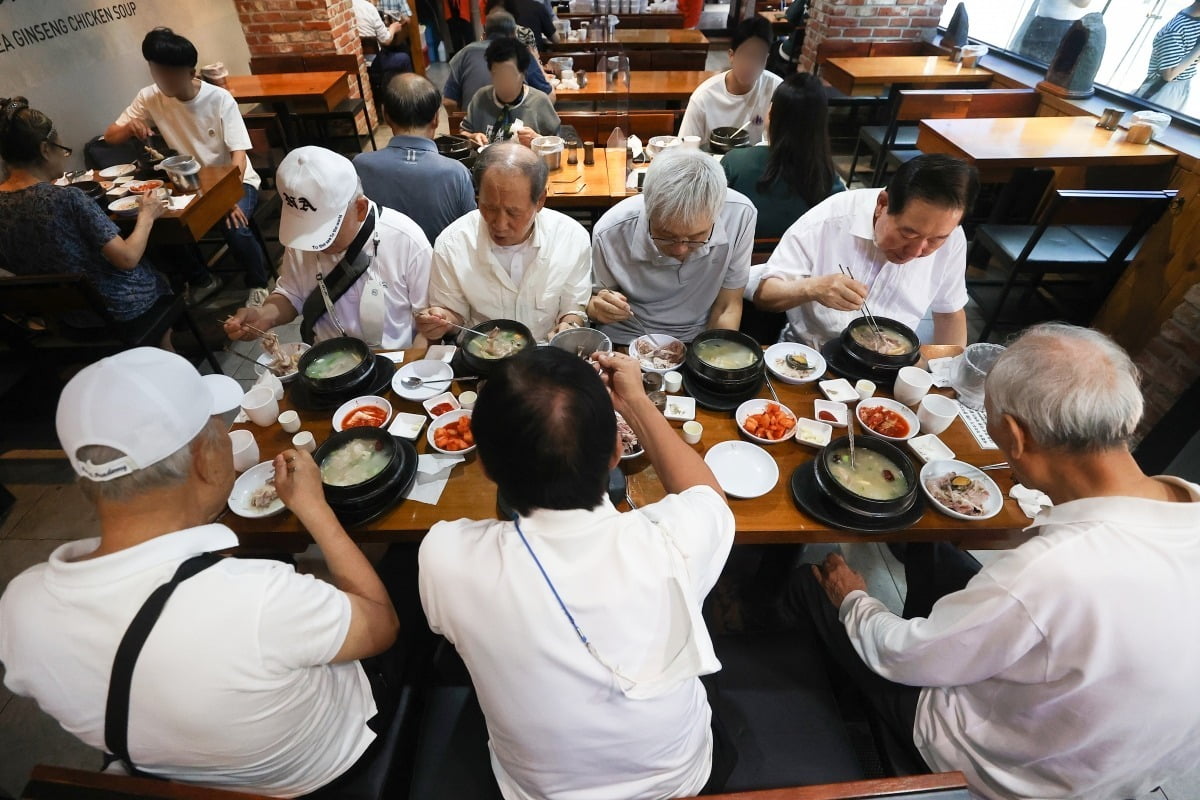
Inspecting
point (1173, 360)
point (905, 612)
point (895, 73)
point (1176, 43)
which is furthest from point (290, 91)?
point (1176, 43)

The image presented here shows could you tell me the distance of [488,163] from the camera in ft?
7.02

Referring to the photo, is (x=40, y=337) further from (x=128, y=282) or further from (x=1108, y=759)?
(x=1108, y=759)

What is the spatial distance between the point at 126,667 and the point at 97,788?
0.22m

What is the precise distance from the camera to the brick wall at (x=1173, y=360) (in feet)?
9.57

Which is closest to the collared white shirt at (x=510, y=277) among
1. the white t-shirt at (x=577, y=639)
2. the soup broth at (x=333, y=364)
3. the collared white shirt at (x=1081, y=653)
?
the soup broth at (x=333, y=364)

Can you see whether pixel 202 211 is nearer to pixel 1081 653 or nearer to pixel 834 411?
pixel 834 411

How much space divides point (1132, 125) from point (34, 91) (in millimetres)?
7834

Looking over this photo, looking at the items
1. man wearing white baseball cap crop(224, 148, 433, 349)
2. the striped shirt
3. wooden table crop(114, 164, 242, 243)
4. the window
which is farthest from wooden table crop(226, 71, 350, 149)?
the striped shirt

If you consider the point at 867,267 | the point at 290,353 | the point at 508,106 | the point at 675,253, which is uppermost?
the point at 508,106

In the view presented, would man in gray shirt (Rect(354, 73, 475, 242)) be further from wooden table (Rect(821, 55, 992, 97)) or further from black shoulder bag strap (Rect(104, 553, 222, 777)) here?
wooden table (Rect(821, 55, 992, 97))

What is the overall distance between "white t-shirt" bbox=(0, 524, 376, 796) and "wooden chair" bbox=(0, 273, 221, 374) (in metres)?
2.15

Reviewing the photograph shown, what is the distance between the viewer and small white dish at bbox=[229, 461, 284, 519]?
1.62 meters

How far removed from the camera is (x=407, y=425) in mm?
1910

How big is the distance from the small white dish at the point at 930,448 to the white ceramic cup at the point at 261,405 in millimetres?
2115
